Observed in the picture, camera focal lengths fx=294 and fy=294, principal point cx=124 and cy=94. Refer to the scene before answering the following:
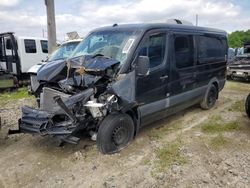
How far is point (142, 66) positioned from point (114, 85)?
1.88 ft

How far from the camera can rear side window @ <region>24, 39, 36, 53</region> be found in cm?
1320

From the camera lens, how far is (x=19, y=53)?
12.9m

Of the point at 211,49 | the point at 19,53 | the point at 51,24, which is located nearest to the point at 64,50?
the point at 51,24

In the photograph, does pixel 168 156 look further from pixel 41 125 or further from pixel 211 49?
pixel 211 49

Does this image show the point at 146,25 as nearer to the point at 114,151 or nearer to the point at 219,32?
the point at 114,151

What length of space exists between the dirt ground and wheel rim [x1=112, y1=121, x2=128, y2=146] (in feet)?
0.55

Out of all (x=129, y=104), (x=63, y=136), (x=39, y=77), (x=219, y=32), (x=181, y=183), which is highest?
(x=219, y=32)

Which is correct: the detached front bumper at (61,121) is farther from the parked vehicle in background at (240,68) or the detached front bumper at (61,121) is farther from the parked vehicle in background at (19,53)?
the parked vehicle in background at (240,68)

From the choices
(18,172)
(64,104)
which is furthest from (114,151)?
(18,172)

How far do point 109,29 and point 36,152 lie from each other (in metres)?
2.55

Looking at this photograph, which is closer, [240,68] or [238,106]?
[238,106]

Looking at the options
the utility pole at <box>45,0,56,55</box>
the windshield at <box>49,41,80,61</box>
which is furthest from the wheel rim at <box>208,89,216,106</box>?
the utility pole at <box>45,0,56,55</box>

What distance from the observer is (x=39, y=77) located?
4820 mm

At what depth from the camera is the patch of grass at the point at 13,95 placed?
935cm
